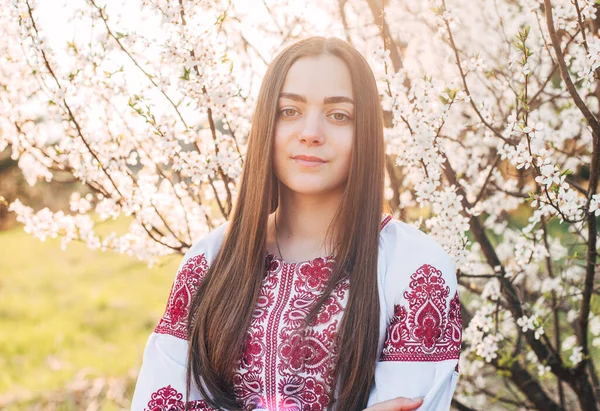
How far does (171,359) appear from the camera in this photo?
182cm

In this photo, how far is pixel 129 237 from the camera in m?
2.73

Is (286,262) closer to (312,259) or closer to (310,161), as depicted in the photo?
(312,259)

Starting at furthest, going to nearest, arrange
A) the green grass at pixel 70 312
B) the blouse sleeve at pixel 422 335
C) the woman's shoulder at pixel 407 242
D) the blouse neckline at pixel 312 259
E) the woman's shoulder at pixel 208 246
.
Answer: the green grass at pixel 70 312
the woman's shoulder at pixel 208 246
the blouse neckline at pixel 312 259
the woman's shoulder at pixel 407 242
the blouse sleeve at pixel 422 335

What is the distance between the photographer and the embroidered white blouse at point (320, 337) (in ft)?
5.28

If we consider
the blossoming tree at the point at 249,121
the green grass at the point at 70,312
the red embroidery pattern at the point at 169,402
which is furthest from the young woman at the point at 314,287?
the green grass at the point at 70,312

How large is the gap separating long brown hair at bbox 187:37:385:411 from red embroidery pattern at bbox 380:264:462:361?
53mm

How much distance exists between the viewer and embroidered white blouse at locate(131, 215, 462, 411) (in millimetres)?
1608

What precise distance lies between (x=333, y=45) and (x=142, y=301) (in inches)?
233

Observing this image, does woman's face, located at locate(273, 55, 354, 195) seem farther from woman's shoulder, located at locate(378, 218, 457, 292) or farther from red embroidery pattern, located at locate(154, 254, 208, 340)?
red embroidery pattern, located at locate(154, 254, 208, 340)

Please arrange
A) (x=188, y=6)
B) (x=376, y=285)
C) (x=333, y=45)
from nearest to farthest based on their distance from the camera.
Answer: (x=376, y=285)
(x=333, y=45)
(x=188, y=6)

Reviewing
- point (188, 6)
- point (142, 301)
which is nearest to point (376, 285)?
point (188, 6)

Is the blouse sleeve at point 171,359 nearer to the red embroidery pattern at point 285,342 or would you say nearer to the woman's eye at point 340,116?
the red embroidery pattern at point 285,342

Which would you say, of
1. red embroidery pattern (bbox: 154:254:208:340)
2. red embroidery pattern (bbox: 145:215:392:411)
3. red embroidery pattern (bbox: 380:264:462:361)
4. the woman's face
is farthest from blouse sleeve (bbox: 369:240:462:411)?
red embroidery pattern (bbox: 154:254:208:340)

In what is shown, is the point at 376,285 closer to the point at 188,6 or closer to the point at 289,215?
the point at 289,215
